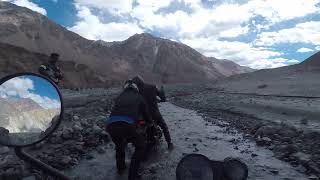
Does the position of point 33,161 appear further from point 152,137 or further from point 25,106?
point 152,137

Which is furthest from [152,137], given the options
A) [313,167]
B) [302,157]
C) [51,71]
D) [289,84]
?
[289,84]

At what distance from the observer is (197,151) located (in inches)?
374

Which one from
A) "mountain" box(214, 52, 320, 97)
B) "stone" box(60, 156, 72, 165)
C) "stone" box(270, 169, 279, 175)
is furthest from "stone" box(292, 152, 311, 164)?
"mountain" box(214, 52, 320, 97)

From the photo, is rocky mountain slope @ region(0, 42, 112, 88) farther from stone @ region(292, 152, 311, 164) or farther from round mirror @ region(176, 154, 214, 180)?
round mirror @ region(176, 154, 214, 180)

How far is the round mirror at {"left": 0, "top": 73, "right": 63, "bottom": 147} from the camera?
3855mm

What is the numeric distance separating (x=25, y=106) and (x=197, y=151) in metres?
5.96

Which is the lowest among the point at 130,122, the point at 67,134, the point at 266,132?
the point at 266,132

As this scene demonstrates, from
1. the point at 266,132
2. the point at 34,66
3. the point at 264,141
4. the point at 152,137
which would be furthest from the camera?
the point at 34,66

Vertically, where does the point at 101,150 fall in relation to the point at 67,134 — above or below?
below

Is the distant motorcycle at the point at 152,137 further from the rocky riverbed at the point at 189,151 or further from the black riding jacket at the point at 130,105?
the black riding jacket at the point at 130,105

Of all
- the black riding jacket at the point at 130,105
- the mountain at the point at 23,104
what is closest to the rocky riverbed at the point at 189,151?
the black riding jacket at the point at 130,105

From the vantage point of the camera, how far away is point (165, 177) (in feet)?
23.3

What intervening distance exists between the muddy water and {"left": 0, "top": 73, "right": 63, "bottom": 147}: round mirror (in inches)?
125

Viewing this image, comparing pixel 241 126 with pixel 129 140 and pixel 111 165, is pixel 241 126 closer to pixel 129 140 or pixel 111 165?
pixel 111 165
